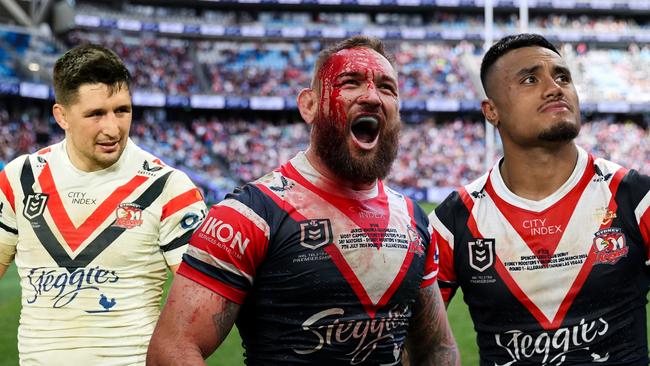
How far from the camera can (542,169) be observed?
3.38 m

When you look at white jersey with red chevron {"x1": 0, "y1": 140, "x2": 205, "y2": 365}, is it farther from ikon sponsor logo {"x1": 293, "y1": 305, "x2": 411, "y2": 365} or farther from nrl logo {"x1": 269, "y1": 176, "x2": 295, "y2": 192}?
ikon sponsor logo {"x1": 293, "y1": 305, "x2": 411, "y2": 365}

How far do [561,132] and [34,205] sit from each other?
2504 millimetres

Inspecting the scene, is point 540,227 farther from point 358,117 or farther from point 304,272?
point 304,272

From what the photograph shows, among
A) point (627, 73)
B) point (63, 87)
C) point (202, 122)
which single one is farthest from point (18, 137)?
point (627, 73)


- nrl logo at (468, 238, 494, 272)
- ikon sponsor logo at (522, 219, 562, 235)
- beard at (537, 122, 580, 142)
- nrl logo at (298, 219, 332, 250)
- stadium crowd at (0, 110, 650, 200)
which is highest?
stadium crowd at (0, 110, 650, 200)

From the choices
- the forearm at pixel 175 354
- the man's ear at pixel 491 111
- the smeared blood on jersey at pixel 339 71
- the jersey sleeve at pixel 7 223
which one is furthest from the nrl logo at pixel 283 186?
the jersey sleeve at pixel 7 223

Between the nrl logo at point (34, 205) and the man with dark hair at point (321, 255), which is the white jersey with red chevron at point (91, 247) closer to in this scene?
the nrl logo at point (34, 205)

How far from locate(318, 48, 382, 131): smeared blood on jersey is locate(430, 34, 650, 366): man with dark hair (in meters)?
1.18

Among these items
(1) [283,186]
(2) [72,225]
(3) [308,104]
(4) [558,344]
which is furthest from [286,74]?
(1) [283,186]

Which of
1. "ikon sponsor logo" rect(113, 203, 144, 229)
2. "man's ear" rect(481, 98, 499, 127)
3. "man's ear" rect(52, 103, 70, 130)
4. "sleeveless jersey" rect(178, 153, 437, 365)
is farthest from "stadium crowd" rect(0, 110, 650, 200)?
"sleeveless jersey" rect(178, 153, 437, 365)

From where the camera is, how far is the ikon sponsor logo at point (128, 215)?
3475 mm

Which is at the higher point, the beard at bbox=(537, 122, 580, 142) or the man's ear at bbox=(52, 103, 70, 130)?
the man's ear at bbox=(52, 103, 70, 130)

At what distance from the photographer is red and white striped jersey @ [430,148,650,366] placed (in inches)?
123

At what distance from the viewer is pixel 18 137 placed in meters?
30.6
